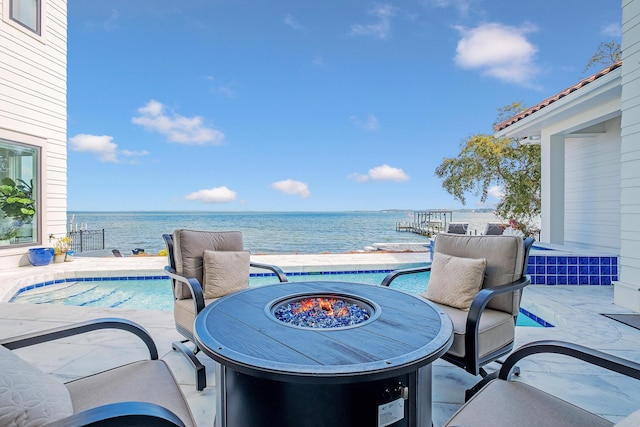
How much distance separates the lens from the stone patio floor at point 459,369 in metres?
1.94

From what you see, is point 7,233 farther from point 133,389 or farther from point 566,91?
point 566,91

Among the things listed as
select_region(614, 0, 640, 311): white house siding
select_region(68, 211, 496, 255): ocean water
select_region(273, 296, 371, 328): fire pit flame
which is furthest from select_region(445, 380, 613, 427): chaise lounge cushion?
select_region(68, 211, 496, 255): ocean water

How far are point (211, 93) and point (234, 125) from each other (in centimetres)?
A: 379

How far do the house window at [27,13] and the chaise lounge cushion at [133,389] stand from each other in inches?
268

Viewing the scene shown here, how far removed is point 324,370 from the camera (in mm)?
1131

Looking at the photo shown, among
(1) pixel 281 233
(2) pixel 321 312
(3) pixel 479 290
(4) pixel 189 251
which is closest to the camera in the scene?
(2) pixel 321 312

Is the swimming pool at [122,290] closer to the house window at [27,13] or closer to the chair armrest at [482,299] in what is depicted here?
the chair armrest at [482,299]

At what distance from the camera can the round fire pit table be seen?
1164 mm

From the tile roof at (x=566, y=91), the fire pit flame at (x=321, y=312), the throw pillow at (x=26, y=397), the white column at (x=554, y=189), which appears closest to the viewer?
the throw pillow at (x=26, y=397)

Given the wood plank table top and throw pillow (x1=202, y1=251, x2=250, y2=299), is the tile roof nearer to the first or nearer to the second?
the wood plank table top

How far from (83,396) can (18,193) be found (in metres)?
6.23

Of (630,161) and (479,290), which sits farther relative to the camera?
(630,161)

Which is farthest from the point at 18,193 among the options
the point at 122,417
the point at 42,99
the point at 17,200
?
the point at 122,417

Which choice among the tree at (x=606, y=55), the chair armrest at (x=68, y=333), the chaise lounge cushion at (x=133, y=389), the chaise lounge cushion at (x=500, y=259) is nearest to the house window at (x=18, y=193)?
the chair armrest at (x=68, y=333)
